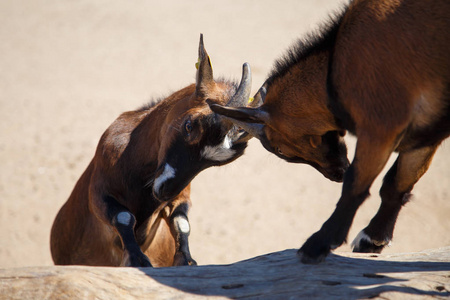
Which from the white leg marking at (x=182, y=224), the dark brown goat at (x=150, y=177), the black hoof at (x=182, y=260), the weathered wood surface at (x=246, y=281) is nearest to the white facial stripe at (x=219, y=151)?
the dark brown goat at (x=150, y=177)

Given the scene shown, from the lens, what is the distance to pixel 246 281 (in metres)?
3.35

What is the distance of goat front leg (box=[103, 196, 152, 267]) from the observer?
432cm

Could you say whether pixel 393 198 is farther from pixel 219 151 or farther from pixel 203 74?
pixel 203 74

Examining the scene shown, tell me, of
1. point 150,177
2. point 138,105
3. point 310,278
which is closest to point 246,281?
point 310,278

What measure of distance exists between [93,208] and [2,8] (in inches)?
598

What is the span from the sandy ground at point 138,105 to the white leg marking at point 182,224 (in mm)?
3347

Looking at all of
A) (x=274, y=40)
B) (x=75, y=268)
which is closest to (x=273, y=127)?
(x=75, y=268)

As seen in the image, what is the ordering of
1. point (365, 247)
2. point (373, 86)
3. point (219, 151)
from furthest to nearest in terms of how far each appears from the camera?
point (219, 151), point (365, 247), point (373, 86)

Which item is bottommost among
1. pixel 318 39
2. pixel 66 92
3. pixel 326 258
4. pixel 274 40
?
pixel 326 258

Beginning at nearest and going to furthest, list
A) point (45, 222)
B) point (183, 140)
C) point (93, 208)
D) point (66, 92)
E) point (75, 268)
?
point (75, 268) < point (183, 140) < point (93, 208) < point (45, 222) < point (66, 92)

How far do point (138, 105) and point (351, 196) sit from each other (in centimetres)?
910

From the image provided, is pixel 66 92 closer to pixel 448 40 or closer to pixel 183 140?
pixel 183 140

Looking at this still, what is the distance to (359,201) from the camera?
11.6 feet

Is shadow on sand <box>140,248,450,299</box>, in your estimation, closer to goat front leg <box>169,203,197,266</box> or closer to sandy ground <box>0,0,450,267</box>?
goat front leg <box>169,203,197,266</box>
